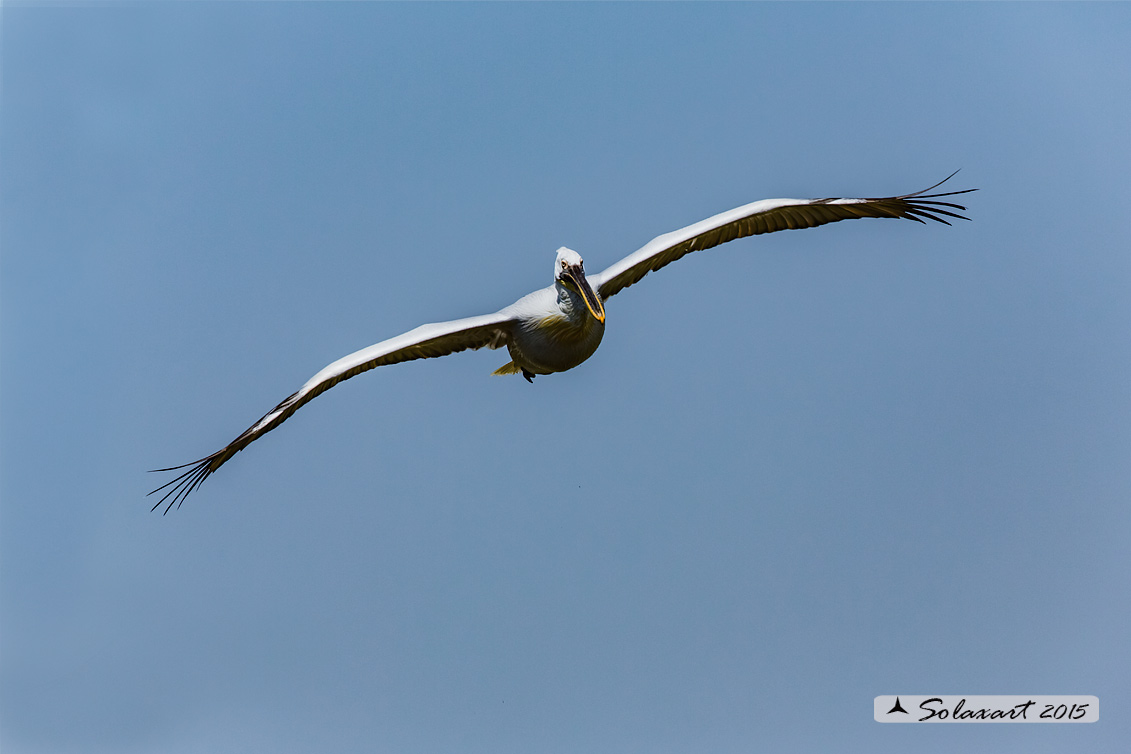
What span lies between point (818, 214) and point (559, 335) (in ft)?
12.3

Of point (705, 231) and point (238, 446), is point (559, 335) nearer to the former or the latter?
point (705, 231)

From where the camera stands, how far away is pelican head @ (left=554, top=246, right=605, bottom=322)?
10773 millimetres

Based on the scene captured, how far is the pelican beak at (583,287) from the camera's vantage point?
10.7 meters

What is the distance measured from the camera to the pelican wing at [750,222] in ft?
39.0

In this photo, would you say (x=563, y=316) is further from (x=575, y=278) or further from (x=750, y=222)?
(x=750, y=222)

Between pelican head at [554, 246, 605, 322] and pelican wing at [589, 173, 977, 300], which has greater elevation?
pelican wing at [589, 173, 977, 300]

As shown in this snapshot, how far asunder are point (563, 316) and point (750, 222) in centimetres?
293

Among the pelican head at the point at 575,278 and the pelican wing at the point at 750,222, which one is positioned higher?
the pelican wing at the point at 750,222

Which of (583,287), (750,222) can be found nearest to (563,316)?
(583,287)

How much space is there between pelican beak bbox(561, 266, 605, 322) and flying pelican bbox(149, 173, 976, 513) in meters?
0.01

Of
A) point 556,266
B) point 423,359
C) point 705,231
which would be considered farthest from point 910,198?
point 423,359

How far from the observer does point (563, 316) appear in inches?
443

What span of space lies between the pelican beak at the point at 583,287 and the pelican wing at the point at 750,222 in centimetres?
73

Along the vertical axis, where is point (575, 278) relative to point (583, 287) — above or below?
above
